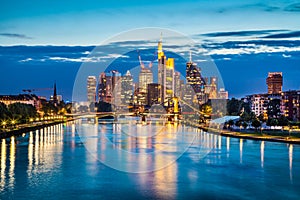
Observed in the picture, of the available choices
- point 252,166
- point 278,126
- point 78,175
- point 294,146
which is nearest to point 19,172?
point 78,175

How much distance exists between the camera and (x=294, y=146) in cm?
1967

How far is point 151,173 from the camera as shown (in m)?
12.6

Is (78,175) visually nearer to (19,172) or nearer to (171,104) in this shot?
(19,172)

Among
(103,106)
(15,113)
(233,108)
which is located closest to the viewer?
(15,113)

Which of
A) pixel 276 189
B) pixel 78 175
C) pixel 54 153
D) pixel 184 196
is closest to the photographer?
pixel 184 196

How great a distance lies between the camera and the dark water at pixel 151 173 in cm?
1010

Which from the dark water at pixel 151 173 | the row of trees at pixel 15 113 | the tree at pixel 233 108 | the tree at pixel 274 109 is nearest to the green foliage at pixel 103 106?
the tree at pixel 233 108

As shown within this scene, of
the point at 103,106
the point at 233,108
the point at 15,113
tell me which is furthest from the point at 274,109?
the point at 103,106

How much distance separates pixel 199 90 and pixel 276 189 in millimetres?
72172

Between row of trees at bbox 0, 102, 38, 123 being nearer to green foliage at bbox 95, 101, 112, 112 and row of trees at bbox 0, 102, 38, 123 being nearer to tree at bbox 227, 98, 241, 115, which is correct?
tree at bbox 227, 98, 241, 115

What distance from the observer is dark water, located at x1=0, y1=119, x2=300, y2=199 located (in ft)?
33.1

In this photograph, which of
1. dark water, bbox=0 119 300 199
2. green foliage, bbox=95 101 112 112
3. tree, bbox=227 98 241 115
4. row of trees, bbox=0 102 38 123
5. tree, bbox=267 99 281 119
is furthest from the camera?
green foliage, bbox=95 101 112 112

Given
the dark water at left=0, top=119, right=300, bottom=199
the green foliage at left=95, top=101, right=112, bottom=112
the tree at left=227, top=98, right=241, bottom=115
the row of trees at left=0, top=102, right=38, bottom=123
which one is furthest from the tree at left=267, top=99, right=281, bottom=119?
the green foliage at left=95, top=101, right=112, bottom=112

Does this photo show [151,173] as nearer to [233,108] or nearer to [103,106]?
[233,108]
